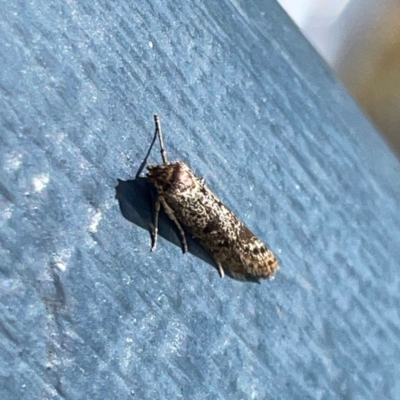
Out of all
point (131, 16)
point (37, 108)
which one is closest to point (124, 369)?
point (37, 108)

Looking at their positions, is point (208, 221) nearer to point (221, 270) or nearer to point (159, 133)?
point (221, 270)

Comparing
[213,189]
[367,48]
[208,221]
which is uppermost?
[367,48]

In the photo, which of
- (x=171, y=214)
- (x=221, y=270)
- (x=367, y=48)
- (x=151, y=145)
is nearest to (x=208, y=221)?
(x=171, y=214)

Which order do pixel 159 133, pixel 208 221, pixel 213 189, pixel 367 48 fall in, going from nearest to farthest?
pixel 159 133 < pixel 213 189 < pixel 208 221 < pixel 367 48

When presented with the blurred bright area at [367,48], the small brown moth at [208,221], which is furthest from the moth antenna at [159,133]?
the blurred bright area at [367,48]

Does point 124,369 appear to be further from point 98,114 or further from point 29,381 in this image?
point 98,114

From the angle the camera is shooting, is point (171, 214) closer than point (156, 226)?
No
